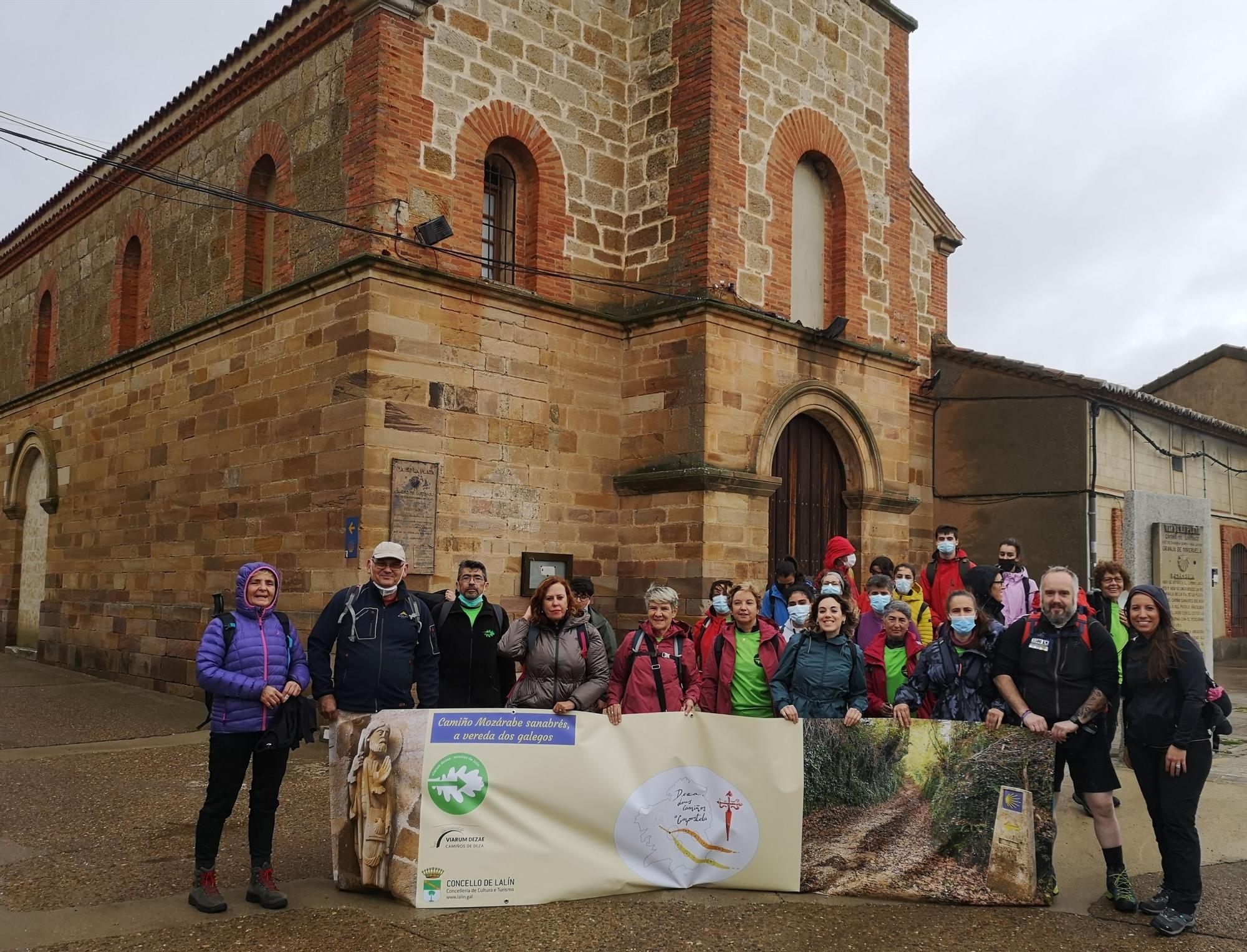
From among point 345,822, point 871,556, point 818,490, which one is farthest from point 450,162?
point 345,822

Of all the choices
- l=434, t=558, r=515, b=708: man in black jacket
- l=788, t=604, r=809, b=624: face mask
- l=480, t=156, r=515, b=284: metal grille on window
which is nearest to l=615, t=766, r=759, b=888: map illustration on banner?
l=434, t=558, r=515, b=708: man in black jacket

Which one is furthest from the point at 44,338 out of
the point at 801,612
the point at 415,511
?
the point at 801,612

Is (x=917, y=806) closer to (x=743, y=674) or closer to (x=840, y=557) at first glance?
(x=743, y=674)

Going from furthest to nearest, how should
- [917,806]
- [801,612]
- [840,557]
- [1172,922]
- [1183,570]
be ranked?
[1183,570] < [840,557] < [801,612] < [917,806] < [1172,922]

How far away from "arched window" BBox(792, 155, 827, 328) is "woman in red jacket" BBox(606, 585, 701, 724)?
7.55 m

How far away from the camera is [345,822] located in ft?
19.2

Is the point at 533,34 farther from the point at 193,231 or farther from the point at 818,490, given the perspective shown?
the point at 818,490

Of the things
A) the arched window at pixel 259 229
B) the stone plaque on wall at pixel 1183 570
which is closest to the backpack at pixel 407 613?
the arched window at pixel 259 229

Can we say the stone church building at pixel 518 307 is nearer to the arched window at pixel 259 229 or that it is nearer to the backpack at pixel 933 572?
the arched window at pixel 259 229

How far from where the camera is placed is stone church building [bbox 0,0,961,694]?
11.2 m

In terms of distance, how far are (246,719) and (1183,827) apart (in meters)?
4.77

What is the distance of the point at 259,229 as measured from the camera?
13359mm

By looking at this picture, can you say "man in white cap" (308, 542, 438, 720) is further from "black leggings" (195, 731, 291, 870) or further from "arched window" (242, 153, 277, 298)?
"arched window" (242, 153, 277, 298)

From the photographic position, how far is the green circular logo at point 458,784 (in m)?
5.77
